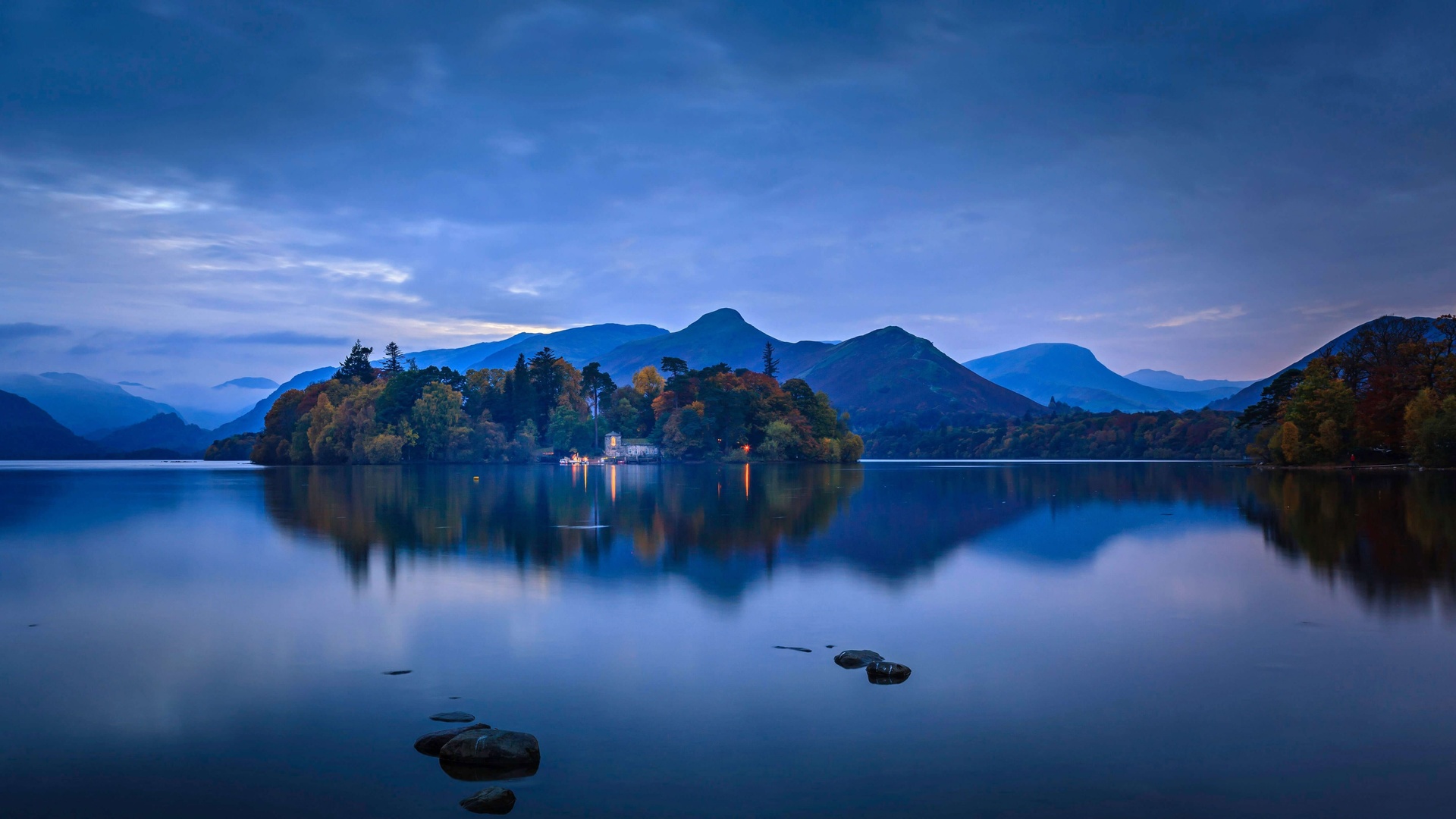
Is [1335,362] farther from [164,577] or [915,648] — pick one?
[164,577]

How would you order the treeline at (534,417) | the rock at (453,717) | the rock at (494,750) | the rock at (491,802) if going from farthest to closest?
the treeline at (534,417) → the rock at (453,717) → the rock at (494,750) → the rock at (491,802)

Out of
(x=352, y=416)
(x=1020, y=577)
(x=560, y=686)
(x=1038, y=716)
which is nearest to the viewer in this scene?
(x=1038, y=716)

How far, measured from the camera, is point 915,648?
14.1m

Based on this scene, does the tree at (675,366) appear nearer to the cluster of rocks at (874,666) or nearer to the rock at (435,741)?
the cluster of rocks at (874,666)

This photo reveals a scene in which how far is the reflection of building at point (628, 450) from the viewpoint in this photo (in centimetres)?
14888

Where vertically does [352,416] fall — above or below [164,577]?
above

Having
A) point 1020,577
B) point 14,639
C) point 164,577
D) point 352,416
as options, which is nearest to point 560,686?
point 14,639

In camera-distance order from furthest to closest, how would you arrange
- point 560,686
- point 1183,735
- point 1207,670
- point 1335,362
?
point 1335,362 < point 1207,670 < point 560,686 < point 1183,735

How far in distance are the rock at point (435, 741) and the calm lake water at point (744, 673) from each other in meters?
0.24

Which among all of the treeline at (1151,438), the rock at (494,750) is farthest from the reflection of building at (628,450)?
the rock at (494,750)

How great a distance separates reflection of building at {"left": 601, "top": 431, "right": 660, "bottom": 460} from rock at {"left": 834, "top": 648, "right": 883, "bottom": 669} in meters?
136

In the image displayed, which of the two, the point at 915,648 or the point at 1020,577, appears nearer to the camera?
the point at 915,648

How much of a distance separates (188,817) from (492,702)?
3843 millimetres

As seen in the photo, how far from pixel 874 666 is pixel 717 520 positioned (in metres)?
24.5
